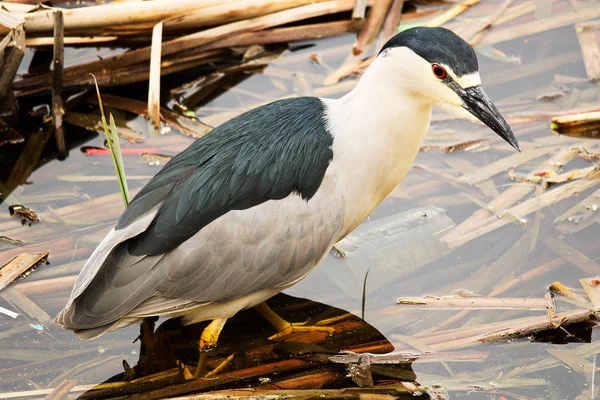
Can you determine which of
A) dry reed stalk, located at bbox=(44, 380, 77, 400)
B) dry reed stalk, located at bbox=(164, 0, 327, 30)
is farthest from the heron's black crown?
dry reed stalk, located at bbox=(164, 0, 327, 30)

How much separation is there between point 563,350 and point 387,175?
126 centimetres

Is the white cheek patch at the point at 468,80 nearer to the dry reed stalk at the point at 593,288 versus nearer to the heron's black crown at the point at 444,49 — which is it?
the heron's black crown at the point at 444,49

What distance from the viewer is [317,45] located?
6.67 metres

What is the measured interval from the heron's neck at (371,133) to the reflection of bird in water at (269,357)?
66 cm

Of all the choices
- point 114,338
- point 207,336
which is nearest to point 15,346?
point 114,338

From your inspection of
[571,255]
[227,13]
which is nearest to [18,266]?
[227,13]

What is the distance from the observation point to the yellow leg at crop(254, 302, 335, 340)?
4.49 metres

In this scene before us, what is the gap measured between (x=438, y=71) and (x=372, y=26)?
2.71 m

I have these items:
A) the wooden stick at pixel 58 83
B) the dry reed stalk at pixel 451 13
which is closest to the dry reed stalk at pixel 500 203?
the dry reed stalk at pixel 451 13

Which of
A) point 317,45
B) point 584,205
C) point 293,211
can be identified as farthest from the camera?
point 317,45

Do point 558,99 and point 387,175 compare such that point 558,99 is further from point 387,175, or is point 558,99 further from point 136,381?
point 136,381

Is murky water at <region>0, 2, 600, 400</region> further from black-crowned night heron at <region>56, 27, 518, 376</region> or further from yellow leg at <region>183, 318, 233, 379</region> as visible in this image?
black-crowned night heron at <region>56, 27, 518, 376</region>

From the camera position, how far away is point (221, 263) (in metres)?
4.13

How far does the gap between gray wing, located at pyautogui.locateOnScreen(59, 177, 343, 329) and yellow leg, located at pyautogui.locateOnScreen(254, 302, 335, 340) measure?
401 mm
